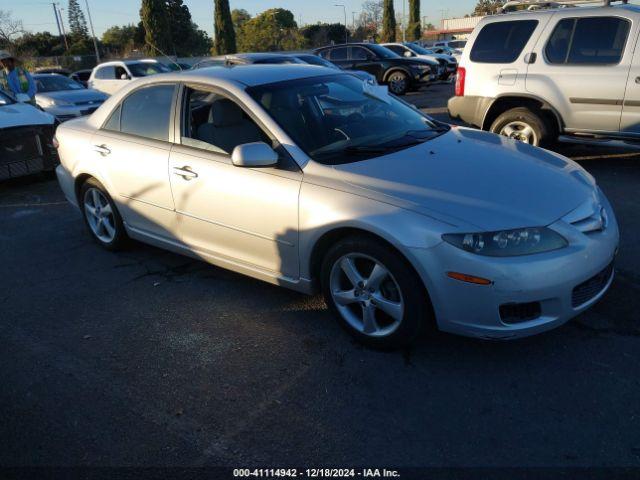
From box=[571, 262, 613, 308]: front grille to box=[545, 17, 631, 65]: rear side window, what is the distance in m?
4.23

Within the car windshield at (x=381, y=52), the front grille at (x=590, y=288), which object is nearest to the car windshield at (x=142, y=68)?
the car windshield at (x=381, y=52)

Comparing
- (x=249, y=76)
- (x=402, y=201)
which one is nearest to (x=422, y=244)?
(x=402, y=201)

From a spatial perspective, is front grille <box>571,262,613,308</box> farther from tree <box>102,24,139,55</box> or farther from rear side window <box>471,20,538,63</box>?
tree <box>102,24,139,55</box>

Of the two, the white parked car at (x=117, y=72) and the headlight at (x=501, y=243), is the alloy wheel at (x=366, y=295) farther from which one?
the white parked car at (x=117, y=72)

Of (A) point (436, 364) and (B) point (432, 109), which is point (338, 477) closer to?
(A) point (436, 364)

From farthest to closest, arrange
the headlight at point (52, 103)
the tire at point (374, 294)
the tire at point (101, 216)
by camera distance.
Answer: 1. the headlight at point (52, 103)
2. the tire at point (101, 216)
3. the tire at point (374, 294)

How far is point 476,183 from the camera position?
123 inches

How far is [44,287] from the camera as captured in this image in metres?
4.51

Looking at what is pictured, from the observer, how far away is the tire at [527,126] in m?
6.84

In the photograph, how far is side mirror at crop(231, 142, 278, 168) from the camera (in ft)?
11.0

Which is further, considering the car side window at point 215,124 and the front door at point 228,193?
the car side window at point 215,124

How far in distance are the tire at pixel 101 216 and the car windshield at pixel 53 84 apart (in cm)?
965

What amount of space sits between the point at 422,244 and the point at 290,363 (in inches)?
42.4

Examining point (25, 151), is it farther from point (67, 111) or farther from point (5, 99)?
point (67, 111)
